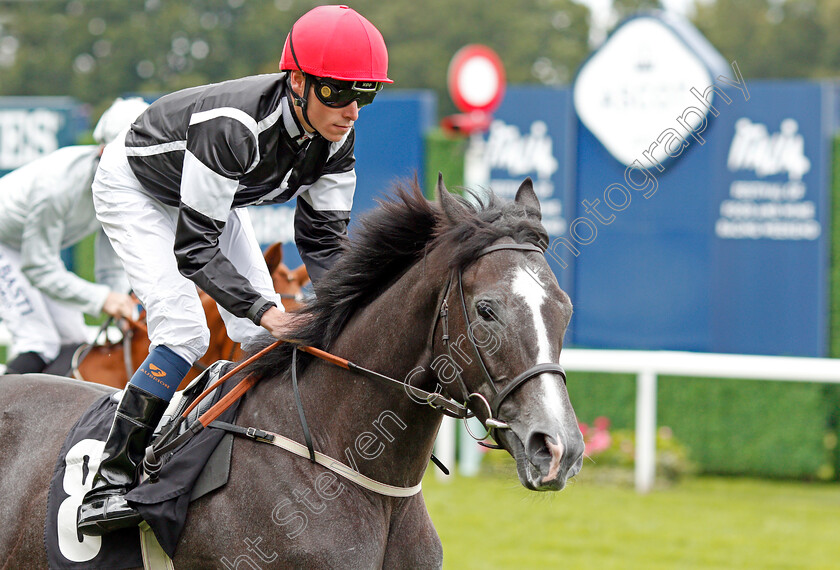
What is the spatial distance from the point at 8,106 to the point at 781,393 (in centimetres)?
714

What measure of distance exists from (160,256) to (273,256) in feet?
4.66

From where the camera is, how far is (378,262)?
271 centimetres

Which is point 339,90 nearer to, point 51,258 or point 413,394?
point 413,394

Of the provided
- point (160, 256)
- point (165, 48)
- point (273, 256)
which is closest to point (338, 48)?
point (160, 256)

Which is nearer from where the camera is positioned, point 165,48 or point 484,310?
point 484,310

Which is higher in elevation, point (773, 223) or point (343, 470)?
point (343, 470)

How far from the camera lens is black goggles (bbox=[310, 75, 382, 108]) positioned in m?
2.70

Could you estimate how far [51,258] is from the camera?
470 cm

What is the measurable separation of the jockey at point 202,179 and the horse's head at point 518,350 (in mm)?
486

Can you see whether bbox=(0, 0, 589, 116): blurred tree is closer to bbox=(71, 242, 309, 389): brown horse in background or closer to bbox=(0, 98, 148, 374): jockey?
bbox=(0, 98, 148, 374): jockey

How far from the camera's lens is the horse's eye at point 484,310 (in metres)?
2.38

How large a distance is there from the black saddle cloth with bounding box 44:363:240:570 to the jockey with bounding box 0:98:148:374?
1.67 metres

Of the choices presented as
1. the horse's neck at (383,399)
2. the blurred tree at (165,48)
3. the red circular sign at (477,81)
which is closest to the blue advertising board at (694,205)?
the red circular sign at (477,81)

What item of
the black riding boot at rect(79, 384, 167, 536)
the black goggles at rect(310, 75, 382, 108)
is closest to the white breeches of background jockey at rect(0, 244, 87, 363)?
the black riding boot at rect(79, 384, 167, 536)
